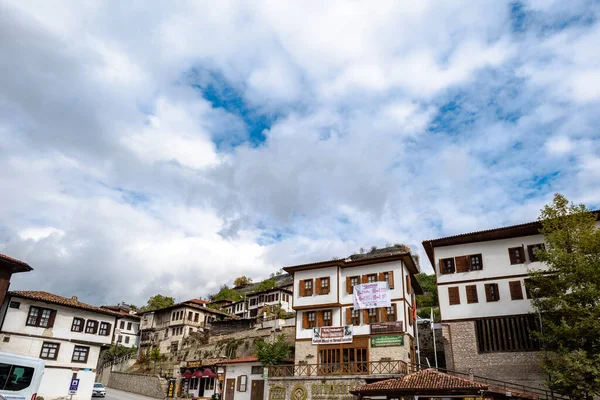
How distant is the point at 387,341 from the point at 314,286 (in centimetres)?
778

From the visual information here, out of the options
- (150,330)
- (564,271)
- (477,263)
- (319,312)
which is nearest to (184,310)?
(150,330)

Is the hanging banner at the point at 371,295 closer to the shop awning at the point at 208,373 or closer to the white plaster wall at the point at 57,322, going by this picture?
the shop awning at the point at 208,373

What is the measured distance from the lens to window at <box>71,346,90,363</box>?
116 ft

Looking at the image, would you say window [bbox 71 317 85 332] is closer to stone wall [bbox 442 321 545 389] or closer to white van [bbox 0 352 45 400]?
white van [bbox 0 352 45 400]

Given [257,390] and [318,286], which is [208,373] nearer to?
[257,390]

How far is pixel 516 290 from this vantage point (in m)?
30.0

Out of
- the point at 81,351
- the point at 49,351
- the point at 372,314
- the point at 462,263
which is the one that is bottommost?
the point at 49,351

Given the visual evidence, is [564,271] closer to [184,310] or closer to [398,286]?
[398,286]

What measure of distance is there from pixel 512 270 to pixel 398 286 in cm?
818

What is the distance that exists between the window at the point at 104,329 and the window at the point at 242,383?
1237 centimetres

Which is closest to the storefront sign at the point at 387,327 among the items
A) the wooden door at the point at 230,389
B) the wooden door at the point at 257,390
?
the wooden door at the point at 257,390

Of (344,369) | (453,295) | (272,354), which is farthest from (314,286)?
(453,295)

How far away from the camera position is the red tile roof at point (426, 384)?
21281mm

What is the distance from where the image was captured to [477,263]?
32.3 m
